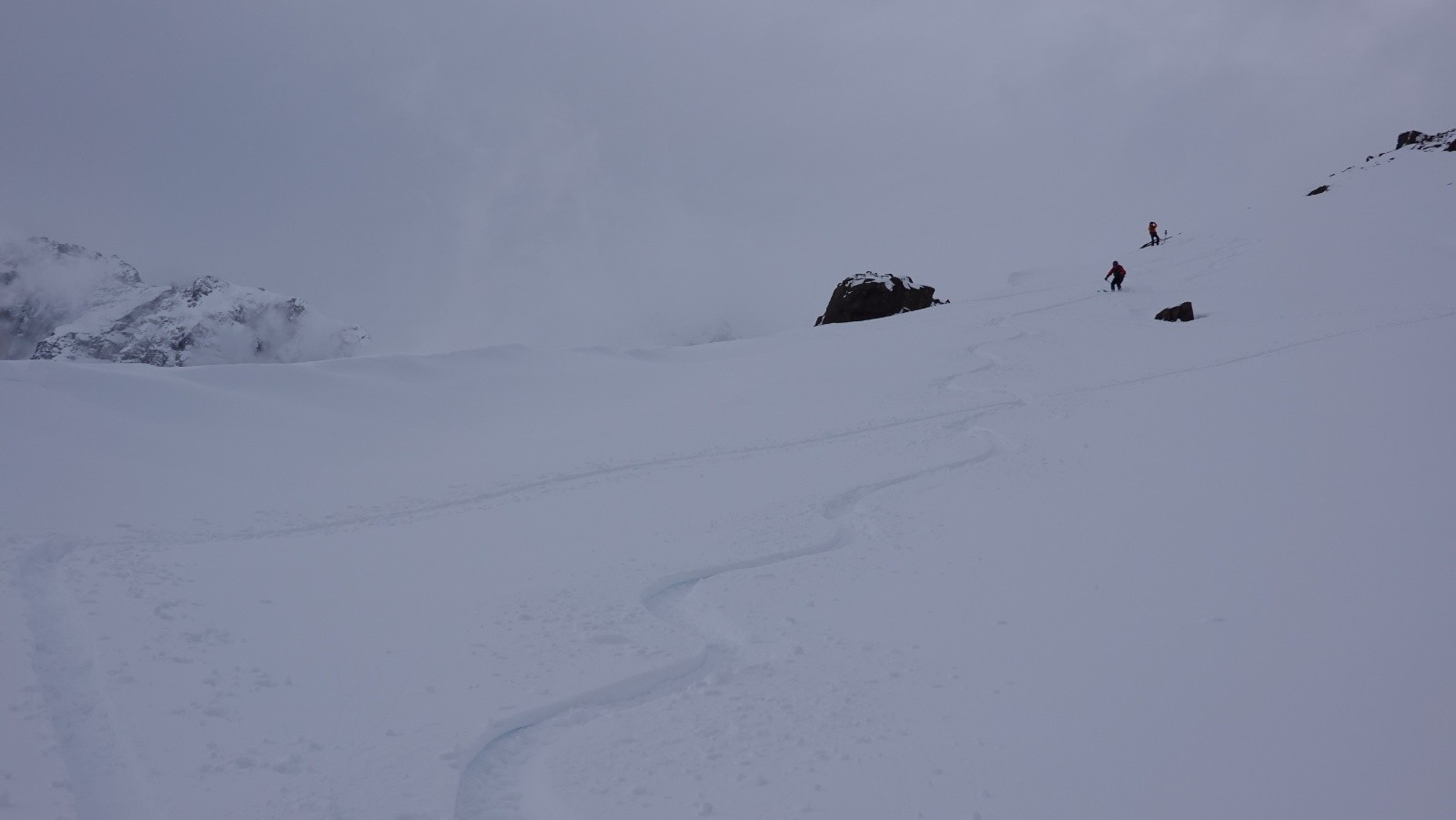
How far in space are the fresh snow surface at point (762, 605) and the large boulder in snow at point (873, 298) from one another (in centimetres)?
1864

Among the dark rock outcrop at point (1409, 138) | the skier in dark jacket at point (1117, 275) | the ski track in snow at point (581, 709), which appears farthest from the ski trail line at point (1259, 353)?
the dark rock outcrop at point (1409, 138)

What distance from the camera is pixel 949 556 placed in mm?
7301

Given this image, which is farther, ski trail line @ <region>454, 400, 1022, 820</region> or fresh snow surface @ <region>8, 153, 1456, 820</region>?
ski trail line @ <region>454, 400, 1022, 820</region>

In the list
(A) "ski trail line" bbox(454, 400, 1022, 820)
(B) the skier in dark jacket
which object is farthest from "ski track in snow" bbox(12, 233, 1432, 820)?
(B) the skier in dark jacket

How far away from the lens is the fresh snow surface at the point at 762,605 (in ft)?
13.8

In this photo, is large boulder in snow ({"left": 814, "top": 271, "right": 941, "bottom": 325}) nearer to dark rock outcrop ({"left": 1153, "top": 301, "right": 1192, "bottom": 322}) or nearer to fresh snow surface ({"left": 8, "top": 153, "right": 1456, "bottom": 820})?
dark rock outcrop ({"left": 1153, "top": 301, "right": 1192, "bottom": 322})

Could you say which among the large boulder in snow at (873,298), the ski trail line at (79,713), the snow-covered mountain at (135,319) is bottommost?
the ski trail line at (79,713)

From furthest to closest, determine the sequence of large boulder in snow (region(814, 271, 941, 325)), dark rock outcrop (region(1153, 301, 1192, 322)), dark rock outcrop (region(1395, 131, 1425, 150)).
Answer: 1. dark rock outcrop (region(1395, 131, 1425, 150))
2. large boulder in snow (region(814, 271, 941, 325))
3. dark rock outcrop (region(1153, 301, 1192, 322))

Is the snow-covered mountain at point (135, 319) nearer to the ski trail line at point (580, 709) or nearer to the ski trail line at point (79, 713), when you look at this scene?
the ski trail line at point (79, 713)

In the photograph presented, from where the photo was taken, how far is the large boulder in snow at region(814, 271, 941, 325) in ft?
109

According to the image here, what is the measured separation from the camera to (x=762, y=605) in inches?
261

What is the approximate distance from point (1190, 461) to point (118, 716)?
Answer: 10.4 m

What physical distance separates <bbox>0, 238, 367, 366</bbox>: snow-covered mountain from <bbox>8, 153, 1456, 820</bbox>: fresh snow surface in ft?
243

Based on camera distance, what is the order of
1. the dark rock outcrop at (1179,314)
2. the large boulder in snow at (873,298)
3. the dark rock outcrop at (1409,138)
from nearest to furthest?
the dark rock outcrop at (1179,314) < the large boulder in snow at (873,298) < the dark rock outcrop at (1409,138)
